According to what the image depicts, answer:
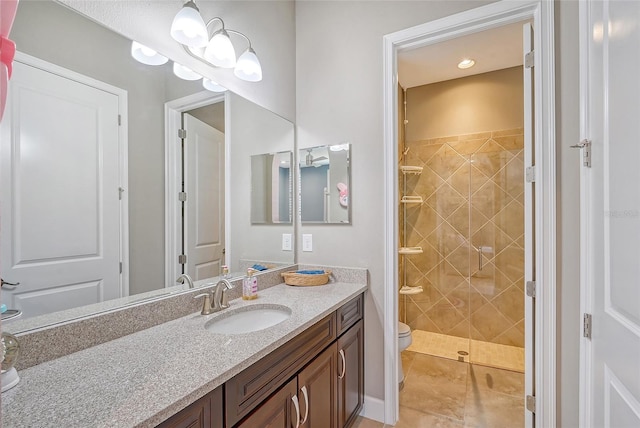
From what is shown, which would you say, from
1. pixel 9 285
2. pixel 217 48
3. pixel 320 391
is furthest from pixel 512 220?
pixel 9 285

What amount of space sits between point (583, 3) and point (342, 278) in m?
1.74

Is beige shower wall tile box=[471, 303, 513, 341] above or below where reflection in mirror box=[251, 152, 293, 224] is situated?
below

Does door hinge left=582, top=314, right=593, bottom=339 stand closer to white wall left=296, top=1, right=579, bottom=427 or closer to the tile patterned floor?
white wall left=296, top=1, right=579, bottom=427

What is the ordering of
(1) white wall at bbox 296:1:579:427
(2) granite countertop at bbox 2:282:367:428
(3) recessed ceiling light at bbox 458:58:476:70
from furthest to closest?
(3) recessed ceiling light at bbox 458:58:476:70
(1) white wall at bbox 296:1:579:427
(2) granite countertop at bbox 2:282:367:428

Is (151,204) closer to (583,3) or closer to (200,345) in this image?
(200,345)

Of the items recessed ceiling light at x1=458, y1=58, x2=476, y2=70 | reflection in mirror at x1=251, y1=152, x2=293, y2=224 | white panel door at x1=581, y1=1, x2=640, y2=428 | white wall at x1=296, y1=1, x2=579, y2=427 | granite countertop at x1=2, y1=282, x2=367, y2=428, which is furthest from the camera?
recessed ceiling light at x1=458, y1=58, x2=476, y2=70

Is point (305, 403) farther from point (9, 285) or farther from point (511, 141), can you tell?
point (511, 141)

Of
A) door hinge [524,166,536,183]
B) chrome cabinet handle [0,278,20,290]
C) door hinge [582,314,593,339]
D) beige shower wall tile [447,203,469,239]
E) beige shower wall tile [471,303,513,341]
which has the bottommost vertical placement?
beige shower wall tile [471,303,513,341]

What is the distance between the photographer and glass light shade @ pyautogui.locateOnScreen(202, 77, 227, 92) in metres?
1.53

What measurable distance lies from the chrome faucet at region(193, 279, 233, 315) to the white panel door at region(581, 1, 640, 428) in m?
1.43

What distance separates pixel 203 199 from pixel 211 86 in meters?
0.58

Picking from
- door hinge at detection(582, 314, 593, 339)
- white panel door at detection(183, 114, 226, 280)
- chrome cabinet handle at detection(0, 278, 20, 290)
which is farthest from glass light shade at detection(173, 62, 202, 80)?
door hinge at detection(582, 314, 593, 339)

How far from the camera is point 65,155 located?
1.02 m

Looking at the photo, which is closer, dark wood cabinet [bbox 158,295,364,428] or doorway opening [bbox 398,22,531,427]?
dark wood cabinet [bbox 158,295,364,428]
